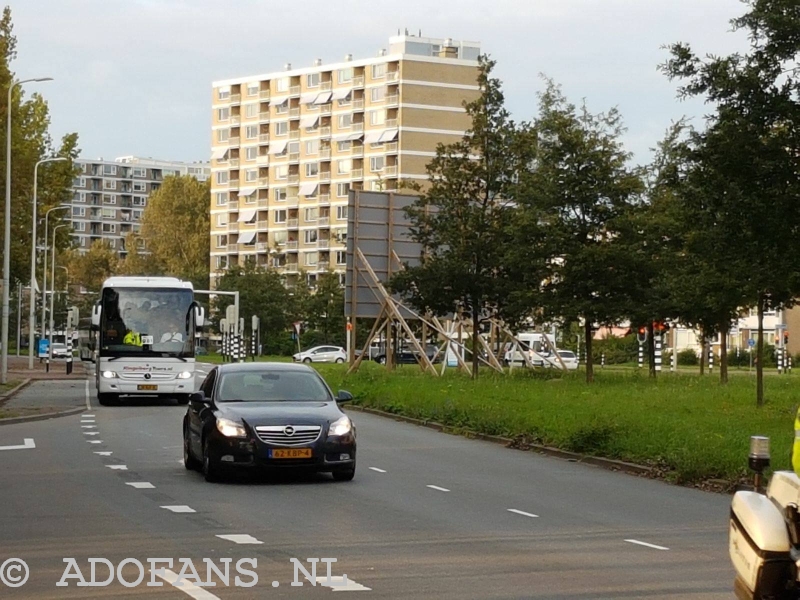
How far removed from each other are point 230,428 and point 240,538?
4.70 metres

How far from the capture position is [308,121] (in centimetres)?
14150

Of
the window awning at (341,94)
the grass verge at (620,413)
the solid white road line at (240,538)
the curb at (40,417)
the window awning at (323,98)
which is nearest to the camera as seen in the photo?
the solid white road line at (240,538)

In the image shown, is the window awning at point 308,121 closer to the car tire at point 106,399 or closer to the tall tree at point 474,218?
the tall tree at point 474,218

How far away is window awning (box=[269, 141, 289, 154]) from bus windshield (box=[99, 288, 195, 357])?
109 metres

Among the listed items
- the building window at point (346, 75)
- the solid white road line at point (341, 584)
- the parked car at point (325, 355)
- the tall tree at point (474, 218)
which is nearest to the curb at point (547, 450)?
the solid white road line at point (341, 584)

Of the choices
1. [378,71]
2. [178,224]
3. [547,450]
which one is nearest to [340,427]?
[547,450]

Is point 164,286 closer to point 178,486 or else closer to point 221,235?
point 178,486

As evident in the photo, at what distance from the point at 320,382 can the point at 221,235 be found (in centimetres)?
13451

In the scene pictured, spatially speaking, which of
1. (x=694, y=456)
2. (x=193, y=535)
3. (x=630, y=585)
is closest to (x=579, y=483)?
(x=694, y=456)

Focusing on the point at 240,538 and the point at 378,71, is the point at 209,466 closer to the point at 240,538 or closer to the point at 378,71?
the point at 240,538

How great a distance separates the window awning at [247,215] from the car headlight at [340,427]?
132115mm

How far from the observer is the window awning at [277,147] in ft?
474

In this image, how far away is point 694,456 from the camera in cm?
1794

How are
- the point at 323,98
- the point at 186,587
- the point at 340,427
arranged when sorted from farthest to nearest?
the point at 323,98 < the point at 340,427 < the point at 186,587
